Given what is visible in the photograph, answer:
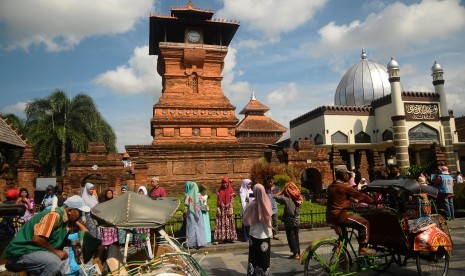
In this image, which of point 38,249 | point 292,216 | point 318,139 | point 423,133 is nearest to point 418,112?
point 423,133

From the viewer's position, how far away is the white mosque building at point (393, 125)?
29984 millimetres

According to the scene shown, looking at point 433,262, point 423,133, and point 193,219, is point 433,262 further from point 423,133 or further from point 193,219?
point 423,133

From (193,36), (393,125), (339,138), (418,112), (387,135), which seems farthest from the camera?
(339,138)

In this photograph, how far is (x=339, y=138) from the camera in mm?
32375

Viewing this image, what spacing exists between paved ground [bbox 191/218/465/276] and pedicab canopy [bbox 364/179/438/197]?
1390 mm

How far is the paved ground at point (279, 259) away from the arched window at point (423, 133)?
2260cm

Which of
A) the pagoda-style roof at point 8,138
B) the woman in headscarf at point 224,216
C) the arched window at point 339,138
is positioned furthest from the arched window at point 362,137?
the pagoda-style roof at point 8,138

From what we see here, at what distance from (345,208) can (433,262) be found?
5.29ft

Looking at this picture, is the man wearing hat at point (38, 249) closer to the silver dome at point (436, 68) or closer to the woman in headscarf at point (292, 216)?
the woman in headscarf at point (292, 216)

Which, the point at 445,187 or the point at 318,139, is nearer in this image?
the point at 445,187

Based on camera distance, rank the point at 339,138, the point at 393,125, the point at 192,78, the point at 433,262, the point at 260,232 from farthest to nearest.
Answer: the point at 339,138 < the point at 393,125 < the point at 192,78 < the point at 433,262 < the point at 260,232

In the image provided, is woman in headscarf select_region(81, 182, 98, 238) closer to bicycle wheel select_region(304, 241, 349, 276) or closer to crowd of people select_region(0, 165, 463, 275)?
crowd of people select_region(0, 165, 463, 275)

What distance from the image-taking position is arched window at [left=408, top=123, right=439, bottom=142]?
30.6 meters

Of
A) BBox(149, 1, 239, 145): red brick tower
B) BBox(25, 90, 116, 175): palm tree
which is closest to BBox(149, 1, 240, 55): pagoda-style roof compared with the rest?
BBox(149, 1, 239, 145): red brick tower
